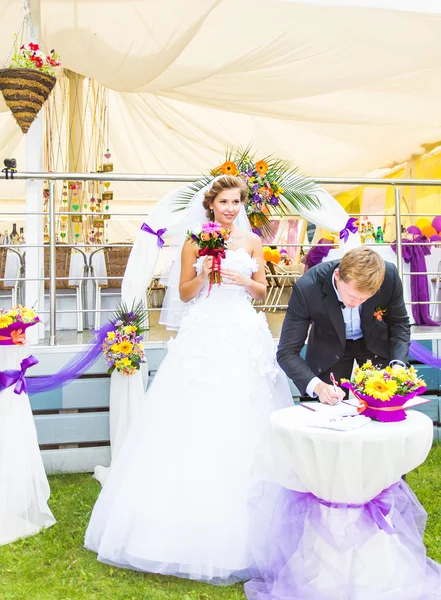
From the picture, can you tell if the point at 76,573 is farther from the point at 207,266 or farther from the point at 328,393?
the point at 207,266

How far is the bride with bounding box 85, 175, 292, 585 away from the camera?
2902mm

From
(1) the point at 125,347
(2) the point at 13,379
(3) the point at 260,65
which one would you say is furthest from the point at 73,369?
(3) the point at 260,65

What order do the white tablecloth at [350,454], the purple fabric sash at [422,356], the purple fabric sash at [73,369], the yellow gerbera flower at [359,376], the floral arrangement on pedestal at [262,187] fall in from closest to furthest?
1. the white tablecloth at [350,454]
2. the yellow gerbera flower at [359,376]
3. the floral arrangement on pedestal at [262,187]
4. the purple fabric sash at [73,369]
5. the purple fabric sash at [422,356]

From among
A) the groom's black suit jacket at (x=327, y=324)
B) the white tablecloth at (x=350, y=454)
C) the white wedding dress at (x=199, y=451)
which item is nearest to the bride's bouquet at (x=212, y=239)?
the white wedding dress at (x=199, y=451)

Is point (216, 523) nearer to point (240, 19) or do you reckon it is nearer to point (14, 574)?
point (14, 574)

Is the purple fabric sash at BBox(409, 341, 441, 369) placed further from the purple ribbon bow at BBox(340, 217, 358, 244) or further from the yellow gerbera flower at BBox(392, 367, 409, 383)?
the yellow gerbera flower at BBox(392, 367, 409, 383)

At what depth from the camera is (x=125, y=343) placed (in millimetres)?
4359

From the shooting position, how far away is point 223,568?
2850 mm

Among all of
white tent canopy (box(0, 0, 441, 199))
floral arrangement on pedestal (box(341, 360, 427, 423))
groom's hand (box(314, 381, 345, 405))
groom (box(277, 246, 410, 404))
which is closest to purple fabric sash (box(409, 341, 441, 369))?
groom (box(277, 246, 410, 404))

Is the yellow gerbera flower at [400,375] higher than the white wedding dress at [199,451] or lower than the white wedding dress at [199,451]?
higher

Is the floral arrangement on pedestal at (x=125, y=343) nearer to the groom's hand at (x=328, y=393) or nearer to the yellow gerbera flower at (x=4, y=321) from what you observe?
the yellow gerbera flower at (x=4, y=321)

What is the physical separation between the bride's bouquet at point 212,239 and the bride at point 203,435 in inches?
2.1

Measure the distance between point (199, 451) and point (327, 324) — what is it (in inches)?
33.8

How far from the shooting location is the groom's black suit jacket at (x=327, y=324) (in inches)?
125
